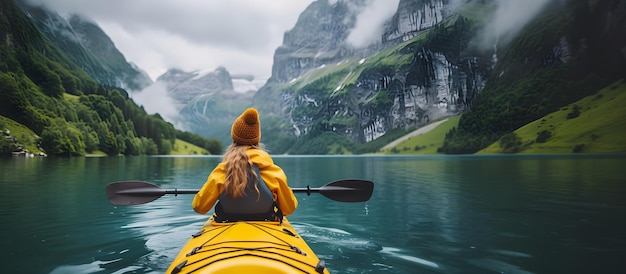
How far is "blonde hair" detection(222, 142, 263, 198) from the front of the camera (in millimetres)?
5270

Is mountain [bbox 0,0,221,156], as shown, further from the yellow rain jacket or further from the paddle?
the yellow rain jacket

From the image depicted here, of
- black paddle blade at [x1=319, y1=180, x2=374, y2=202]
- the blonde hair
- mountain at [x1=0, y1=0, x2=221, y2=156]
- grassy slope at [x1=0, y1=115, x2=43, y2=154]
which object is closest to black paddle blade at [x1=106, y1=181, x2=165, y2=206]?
the blonde hair

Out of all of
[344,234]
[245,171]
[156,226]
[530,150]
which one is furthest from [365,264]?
[530,150]

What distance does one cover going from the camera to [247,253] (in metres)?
4.24

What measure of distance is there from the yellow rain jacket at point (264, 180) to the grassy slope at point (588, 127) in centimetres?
15556

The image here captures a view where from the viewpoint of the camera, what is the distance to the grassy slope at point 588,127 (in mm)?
133375

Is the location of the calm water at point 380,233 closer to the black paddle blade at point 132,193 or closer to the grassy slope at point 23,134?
the black paddle blade at point 132,193

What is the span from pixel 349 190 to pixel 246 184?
4.45 meters

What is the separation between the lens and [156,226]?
40.6 feet

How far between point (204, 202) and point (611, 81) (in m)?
236

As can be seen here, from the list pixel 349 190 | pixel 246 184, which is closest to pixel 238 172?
pixel 246 184

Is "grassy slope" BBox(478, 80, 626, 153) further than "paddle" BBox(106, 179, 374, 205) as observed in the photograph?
Yes

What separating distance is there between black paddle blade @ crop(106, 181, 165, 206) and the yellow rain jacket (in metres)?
3.67

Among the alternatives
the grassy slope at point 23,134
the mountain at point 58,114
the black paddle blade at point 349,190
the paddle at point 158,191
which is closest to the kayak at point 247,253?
the paddle at point 158,191
